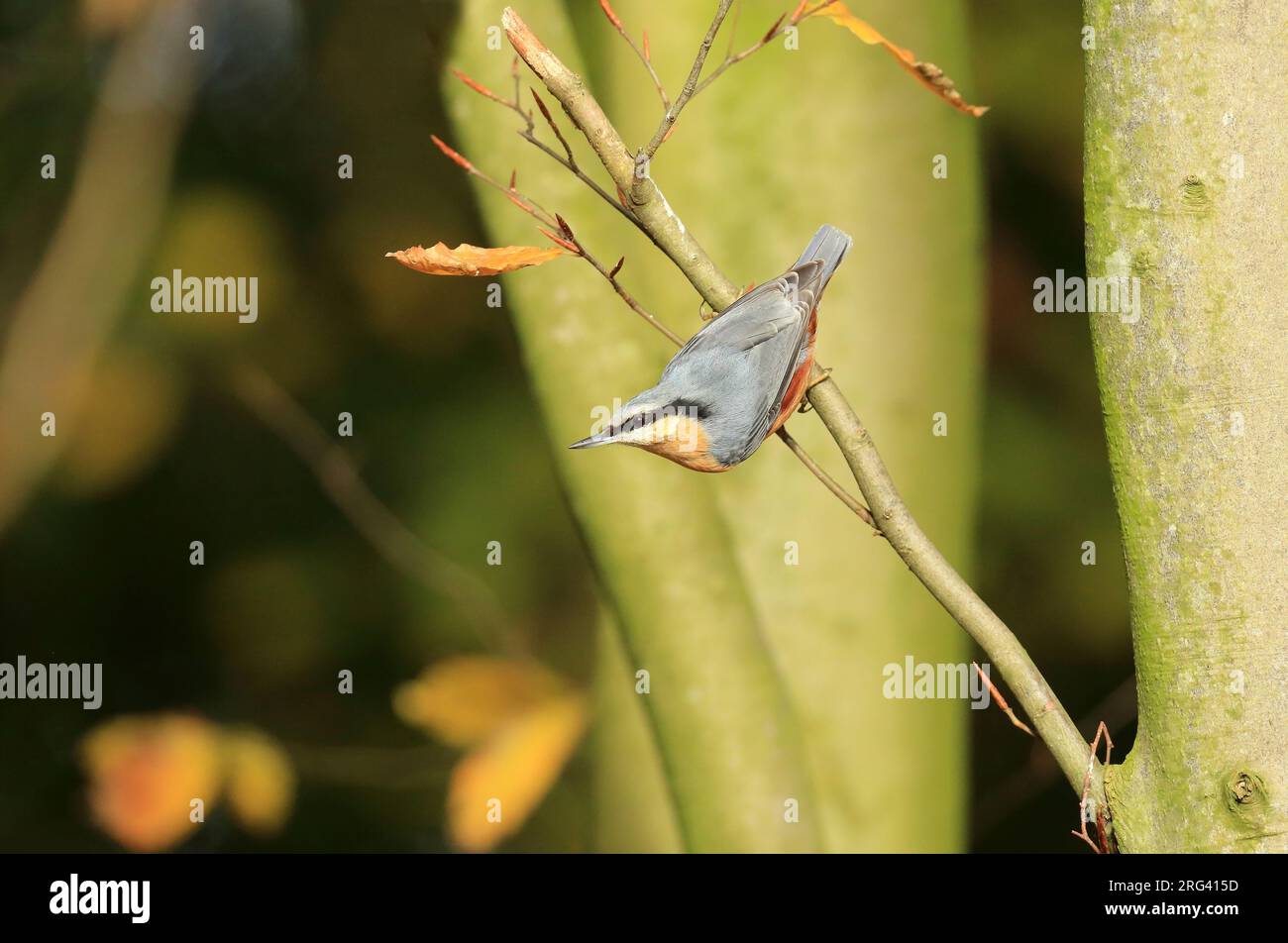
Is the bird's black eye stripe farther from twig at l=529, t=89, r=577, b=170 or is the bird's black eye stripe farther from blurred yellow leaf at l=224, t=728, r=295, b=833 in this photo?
blurred yellow leaf at l=224, t=728, r=295, b=833

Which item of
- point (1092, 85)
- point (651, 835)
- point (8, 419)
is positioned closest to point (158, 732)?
point (8, 419)

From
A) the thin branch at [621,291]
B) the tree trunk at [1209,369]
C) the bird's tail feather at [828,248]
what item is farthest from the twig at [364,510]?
the tree trunk at [1209,369]

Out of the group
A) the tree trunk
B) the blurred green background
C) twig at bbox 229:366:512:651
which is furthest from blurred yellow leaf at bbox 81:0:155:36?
the tree trunk

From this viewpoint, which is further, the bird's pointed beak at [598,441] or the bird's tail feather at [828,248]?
the bird's tail feather at [828,248]

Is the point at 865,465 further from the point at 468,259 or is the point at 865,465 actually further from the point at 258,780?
the point at 258,780

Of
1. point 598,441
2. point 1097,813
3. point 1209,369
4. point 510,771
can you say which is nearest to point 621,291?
point 598,441

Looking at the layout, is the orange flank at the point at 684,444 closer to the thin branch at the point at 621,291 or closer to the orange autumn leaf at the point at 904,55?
the thin branch at the point at 621,291
